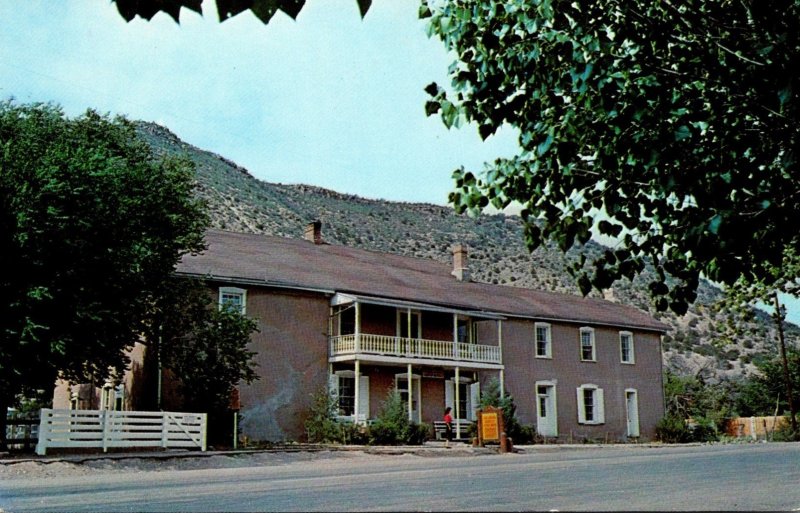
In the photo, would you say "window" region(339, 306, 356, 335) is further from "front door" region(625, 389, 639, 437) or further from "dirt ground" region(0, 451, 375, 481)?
"front door" region(625, 389, 639, 437)

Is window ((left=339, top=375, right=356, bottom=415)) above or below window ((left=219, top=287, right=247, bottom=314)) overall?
below

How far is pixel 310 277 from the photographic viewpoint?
3144cm

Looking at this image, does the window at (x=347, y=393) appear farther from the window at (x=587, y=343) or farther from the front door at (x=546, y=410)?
the window at (x=587, y=343)

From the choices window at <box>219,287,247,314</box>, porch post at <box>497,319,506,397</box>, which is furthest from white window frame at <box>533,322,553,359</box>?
window at <box>219,287,247,314</box>

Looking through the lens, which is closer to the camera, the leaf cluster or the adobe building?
the leaf cluster

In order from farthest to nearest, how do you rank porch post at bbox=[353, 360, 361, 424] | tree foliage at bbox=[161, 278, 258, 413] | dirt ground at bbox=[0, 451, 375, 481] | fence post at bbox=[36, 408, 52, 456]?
porch post at bbox=[353, 360, 361, 424] < tree foliage at bbox=[161, 278, 258, 413] < fence post at bbox=[36, 408, 52, 456] < dirt ground at bbox=[0, 451, 375, 481]

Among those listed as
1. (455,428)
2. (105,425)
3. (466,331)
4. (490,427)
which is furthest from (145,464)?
(466,331)

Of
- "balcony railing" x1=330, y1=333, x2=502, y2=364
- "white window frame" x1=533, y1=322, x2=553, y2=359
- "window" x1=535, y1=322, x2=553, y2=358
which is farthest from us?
"window" x1=535, y1=322, x2=553, y2=358

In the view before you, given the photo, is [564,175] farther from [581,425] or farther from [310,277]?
[581,425]

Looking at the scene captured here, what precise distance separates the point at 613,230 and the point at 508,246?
78.4 metres

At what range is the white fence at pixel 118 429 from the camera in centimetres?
2030

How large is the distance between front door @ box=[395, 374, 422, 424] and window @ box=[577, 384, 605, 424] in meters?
8.22

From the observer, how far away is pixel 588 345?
38.4m

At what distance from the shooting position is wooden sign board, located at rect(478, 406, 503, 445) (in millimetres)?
26281
